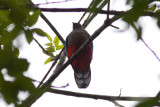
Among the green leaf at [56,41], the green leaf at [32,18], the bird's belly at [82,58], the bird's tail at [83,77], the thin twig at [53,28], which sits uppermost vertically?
the green leaf at [32,18]

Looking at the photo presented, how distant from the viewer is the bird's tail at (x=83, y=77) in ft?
14.0

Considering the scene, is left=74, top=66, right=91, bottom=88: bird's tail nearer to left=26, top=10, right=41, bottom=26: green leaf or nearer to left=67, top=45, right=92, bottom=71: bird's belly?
left=67, top=45, right=92, bottom=71: bird's belly

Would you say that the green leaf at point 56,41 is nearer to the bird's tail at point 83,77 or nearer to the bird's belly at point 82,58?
the bird's belly at point 82,58

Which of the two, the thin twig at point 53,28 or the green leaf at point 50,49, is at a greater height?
the thin twig at point 53,28

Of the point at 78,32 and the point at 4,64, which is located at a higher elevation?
the point at 4,64

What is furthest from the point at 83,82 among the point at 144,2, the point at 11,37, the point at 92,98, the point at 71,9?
the point at 144,2

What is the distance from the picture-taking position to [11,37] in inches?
49.5

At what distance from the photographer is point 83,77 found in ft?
14.4

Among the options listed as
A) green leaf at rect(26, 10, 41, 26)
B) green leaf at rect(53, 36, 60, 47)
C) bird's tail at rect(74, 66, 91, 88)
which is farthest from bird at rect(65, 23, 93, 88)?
green leaf at rect(26, 10, 41, 26)

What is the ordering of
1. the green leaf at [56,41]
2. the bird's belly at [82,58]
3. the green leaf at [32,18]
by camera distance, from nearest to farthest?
the green leaf at [32,18]
the green leaf at [56,41]
the bird's belly at [82,58]

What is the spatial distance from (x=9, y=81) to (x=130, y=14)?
0.59m

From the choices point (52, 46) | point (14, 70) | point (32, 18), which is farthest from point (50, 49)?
point (14, 70)

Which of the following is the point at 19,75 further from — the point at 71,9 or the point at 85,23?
the point at 85,23

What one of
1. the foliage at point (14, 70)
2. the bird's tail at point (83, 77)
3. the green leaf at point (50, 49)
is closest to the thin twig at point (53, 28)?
the green leaf at point (50, 49)
